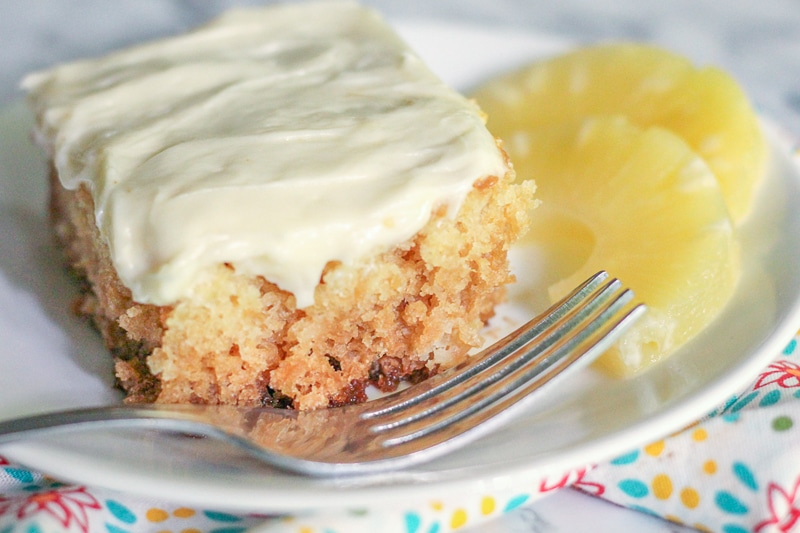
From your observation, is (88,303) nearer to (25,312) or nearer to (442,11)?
(25,312)

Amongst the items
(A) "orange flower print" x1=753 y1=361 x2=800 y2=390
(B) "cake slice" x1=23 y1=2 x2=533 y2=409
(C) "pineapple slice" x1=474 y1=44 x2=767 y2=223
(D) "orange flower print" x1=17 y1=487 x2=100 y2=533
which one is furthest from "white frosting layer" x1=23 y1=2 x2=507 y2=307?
(A) "orange flower print" x1=753 y1=361 x2=800 y2=390

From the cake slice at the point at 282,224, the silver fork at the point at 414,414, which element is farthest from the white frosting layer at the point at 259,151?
the silver fork at the point at 414,414

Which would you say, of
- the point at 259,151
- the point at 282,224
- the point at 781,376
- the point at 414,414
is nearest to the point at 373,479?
the point at 414,414

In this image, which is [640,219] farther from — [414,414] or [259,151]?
[259,151]

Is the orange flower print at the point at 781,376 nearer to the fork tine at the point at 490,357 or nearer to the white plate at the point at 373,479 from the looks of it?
the white plate at the point at 373,479

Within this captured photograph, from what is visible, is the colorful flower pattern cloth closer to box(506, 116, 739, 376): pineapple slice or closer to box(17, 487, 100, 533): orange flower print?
box(17, 487, 100, 533): orange flower print

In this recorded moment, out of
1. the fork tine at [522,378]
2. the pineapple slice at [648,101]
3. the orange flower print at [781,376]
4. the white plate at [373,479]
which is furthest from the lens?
the pineapple slice at [648,101]
